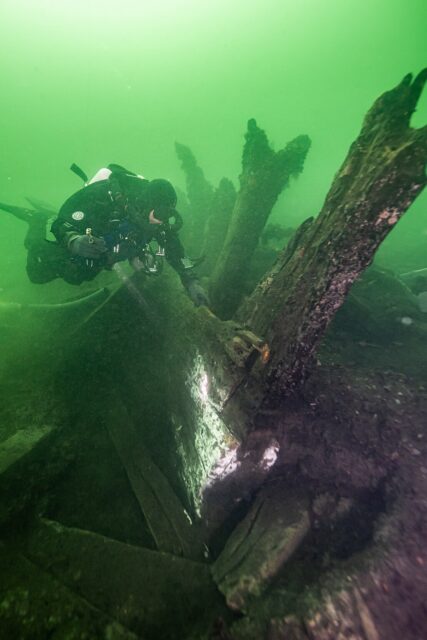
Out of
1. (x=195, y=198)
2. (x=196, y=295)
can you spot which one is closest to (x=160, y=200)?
(x=196, y=295)

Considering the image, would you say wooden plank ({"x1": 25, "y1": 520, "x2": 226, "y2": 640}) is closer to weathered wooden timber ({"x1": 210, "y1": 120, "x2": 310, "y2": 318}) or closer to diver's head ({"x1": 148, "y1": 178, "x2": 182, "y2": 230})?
weathered wooden timber ({"x1": 210, "y1": 120, "x2": 310, "y2": 318})

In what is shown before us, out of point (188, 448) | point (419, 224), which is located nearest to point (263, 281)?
point (188, 448)

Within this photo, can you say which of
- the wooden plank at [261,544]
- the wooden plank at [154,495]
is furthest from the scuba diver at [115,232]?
the wooden plank at [261,544]

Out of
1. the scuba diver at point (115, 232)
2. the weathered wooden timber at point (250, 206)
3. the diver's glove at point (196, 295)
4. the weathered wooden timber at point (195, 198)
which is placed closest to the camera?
the scuba diver at point (115, 232)

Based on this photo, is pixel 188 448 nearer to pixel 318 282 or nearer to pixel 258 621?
pixel 258 621

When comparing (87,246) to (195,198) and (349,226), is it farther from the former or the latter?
(195,198)

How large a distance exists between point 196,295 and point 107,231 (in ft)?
5.57

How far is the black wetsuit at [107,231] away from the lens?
4613mm

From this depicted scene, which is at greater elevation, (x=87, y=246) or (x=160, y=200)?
(x=160, y=200)

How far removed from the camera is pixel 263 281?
3793mm

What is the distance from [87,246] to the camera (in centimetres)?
407

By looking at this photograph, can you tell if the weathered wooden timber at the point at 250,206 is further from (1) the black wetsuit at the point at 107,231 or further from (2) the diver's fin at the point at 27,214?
(2) the diver's fin at the point at 27,214

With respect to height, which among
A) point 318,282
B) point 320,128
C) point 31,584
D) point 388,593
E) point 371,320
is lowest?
point 31,584

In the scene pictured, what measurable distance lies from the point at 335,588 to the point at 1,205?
30.1 ft
